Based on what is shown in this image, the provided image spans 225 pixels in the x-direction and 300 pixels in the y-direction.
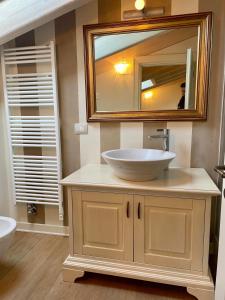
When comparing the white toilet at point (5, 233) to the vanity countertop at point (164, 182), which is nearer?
the vanity countertop at point (164, 182)

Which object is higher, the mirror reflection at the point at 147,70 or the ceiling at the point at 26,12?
the ceiling at the point at 26,12

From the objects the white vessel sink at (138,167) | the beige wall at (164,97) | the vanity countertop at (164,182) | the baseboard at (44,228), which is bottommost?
the baseboard at (44,228)

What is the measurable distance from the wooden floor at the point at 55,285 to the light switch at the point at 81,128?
1098mm

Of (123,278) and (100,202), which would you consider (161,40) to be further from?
(123,278)

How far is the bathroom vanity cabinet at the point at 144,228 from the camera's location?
1.44m

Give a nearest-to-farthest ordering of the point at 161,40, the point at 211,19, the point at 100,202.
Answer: the point at 100,202, the point at 211,19, the point at 161,40

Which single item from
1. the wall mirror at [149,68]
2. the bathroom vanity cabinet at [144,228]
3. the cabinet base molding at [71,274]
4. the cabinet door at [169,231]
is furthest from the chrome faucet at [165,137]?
the cabinet base molding at [71,274]

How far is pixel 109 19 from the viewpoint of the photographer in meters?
1.90

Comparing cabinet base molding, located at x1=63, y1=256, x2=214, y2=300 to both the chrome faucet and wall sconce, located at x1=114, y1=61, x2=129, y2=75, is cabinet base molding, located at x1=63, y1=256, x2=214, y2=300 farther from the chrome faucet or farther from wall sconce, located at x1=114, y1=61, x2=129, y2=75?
wall sconce, located at x1=114, y1=61, x2=129, y2=75

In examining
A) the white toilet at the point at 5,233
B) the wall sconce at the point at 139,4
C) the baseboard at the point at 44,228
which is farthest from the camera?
the baseboard at the point at 44,228

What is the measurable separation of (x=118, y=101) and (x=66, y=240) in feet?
4.70

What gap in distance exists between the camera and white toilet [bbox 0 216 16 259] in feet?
5.40

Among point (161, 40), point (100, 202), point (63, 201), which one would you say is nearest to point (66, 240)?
point (63, 201)

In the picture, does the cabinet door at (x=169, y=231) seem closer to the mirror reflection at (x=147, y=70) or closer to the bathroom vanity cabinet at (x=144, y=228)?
the bathroom vanity cabinet at (x=144, y=228)
